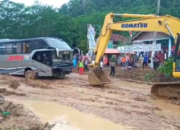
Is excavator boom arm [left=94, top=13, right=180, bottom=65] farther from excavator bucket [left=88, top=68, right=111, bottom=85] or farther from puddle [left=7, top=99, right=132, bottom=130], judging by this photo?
puddle [left=7, top=99, right=132, bottom=130]

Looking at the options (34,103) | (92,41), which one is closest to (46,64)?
(34,103)

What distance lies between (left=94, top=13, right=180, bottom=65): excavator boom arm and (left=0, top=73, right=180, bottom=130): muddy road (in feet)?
7.08

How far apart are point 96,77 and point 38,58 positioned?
15.3 ft

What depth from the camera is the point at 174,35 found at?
9766mm

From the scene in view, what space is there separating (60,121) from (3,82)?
26.5 feet

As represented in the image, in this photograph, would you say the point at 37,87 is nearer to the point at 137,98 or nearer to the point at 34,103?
the point at 34,103

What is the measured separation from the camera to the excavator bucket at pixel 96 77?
1305cm

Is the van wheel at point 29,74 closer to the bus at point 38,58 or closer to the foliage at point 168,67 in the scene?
the bus at point 38,58

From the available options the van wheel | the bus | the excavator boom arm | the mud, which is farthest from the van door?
the mud

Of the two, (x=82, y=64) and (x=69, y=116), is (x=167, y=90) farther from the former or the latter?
(x=82, y=64)

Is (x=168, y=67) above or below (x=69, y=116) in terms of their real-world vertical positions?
above

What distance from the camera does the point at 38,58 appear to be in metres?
16.0

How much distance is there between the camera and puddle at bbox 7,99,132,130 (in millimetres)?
7076

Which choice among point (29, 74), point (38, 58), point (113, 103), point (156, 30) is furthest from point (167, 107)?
point (29, 74)
